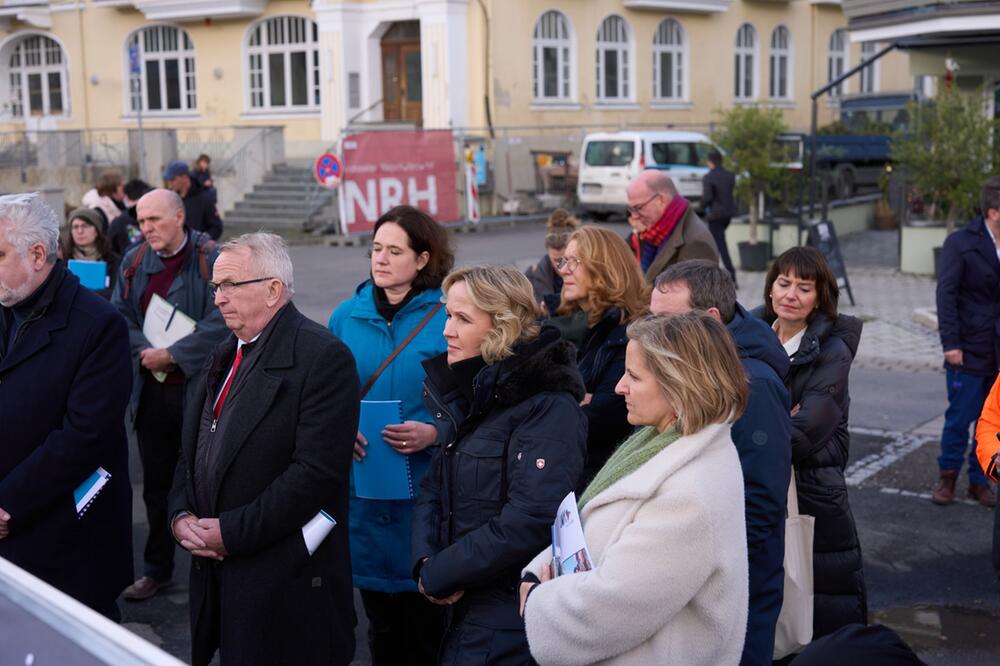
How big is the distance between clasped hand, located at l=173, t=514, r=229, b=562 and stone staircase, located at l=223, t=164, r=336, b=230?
813 inches

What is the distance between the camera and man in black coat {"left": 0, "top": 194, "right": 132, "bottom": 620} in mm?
4191

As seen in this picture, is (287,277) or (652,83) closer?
(287,277)

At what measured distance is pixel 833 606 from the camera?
462cm

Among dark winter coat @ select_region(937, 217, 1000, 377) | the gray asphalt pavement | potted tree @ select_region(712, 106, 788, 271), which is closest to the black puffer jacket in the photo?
the gray asphalt pavement

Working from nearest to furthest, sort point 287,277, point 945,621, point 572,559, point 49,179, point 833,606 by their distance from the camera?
point 572,559 < point 287,277 < point 833,606 < point 945,621 < point 49,179

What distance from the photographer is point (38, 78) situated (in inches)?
1405

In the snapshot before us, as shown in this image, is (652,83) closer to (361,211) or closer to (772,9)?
(772,9)

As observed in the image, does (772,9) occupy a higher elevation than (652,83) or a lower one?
higher

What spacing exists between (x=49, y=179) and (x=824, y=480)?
2825cm

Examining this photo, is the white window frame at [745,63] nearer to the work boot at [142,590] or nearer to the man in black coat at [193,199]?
the man in black coat at [193,199]

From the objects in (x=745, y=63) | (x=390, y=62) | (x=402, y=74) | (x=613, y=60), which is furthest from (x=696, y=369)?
(x=745, y=63)

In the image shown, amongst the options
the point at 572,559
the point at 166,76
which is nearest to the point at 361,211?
the point at 166,76

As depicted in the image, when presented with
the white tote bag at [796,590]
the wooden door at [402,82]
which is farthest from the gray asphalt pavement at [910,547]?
the wooden door at [402,82]

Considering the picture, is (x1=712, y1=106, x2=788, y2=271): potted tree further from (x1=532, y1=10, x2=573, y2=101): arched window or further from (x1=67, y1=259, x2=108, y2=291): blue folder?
(x1=67, y1=259, x2=108, y2=291): blue folder
